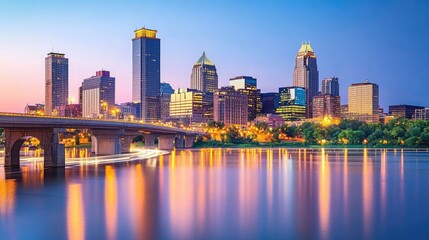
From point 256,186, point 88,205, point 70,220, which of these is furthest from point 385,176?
point 70,220

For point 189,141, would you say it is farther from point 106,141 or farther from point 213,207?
point 213,207

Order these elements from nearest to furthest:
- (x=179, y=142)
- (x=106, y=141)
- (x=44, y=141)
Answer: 1. (x=44, y=141)
2. (x=106, y=141)
3. (x=179, y=142)

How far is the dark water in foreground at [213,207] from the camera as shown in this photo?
2497 cm

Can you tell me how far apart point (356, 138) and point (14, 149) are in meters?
116

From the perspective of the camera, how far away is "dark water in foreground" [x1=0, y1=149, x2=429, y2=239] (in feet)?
81.9

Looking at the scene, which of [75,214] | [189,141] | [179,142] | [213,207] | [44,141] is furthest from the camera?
[189,141]

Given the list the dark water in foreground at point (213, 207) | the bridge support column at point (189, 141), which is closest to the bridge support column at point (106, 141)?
the dark water in foreground at point (213, 207)

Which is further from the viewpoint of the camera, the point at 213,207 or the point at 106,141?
the point at 106,141

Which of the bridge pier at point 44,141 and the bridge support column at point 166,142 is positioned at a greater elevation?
the bridge pier at point 44,141

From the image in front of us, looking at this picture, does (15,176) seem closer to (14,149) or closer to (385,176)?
(14,149)

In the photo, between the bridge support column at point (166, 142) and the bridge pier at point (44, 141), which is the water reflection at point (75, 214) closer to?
the bridge pier at point (44, 141)

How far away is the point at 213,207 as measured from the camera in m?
32.8

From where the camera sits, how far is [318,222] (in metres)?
27.2

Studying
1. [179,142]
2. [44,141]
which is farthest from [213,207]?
[179,142]
